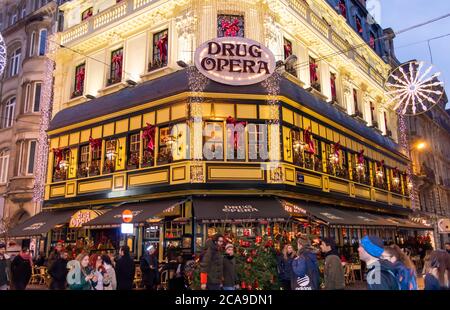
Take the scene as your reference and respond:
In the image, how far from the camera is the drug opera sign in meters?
16.2

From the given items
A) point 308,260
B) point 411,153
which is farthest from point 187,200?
point 411,153

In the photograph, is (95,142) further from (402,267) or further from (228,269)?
(402,267)

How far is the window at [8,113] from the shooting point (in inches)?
1046

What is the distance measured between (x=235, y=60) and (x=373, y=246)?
42.1ft

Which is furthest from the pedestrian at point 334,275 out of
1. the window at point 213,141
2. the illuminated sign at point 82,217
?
the illuminated sign at point 82,217

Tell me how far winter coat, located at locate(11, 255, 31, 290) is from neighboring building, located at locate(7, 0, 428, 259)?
4.47 meters

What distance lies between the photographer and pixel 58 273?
9.16 meters

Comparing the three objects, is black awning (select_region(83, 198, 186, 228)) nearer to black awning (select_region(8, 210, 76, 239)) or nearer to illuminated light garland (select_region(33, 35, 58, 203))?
black awning (select_region(8, 210, 76, 239))

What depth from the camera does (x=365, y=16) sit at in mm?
30938

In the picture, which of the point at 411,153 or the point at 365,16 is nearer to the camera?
the point at 365,16

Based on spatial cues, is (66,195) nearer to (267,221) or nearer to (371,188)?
(267,221)

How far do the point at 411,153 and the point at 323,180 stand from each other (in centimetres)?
2039

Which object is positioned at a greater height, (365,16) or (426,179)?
(365,16)

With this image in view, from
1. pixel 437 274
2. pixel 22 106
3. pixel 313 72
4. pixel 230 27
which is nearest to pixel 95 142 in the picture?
pixel 230 27
